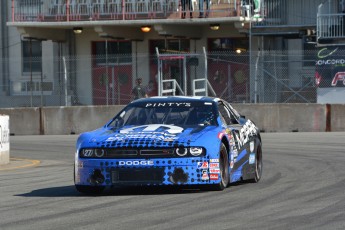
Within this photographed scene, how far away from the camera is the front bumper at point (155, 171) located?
11.6m

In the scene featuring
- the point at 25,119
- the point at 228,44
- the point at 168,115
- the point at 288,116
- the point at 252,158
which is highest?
the point at 228,44

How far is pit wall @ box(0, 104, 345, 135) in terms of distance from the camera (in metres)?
27.6

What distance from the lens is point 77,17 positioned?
125ft

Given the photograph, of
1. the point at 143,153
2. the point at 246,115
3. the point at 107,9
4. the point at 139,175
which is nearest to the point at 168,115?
the point at 143,153

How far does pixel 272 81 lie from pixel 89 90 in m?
8.96

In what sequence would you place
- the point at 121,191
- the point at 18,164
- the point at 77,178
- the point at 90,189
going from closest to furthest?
the point at 77,178 → the point at 90,189 → the point at 121,191 → the point at 18,164

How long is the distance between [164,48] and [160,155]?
91.3 feet

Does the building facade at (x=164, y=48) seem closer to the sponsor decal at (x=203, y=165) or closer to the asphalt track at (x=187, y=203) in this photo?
the asphalt track at (x=187, y=203)

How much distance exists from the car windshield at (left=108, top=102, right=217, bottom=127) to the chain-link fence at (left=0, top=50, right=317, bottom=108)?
16.4 meters

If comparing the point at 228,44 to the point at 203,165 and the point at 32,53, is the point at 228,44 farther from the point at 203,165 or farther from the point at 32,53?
the point at 203,165

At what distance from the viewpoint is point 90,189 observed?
1216 centimetres

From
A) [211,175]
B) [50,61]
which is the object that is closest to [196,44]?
[50,61]

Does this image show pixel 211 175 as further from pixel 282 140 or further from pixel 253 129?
pixel 282 140

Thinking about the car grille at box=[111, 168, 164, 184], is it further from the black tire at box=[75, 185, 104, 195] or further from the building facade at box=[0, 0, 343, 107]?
the building facade at box=[0, 0, 343, 107]
